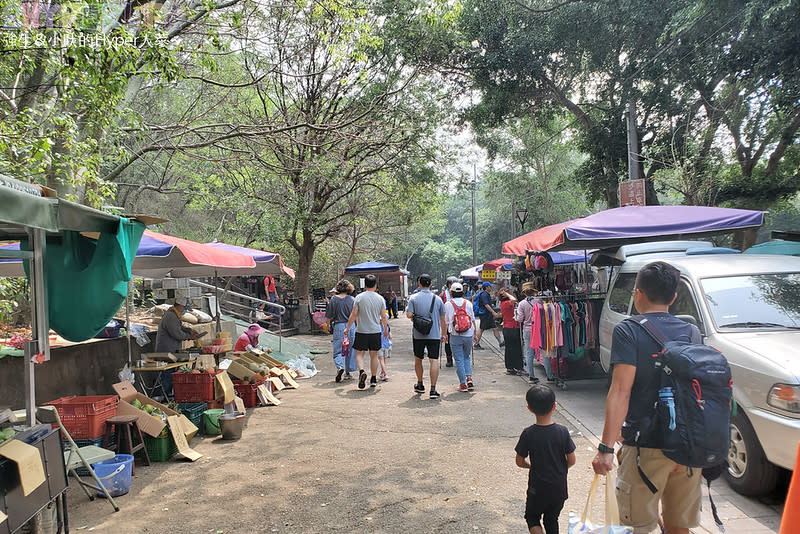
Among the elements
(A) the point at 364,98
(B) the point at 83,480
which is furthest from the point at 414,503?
(A) the point at 364,98

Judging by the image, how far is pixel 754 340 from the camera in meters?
4.57

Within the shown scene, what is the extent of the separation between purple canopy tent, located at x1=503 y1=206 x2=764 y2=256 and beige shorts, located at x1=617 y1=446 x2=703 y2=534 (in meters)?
5.08

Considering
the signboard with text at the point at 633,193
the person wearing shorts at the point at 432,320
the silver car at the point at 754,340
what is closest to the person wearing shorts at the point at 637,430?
the silver car at the point at 754,340

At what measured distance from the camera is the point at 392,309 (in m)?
28.0

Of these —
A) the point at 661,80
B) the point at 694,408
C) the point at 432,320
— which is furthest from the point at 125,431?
the point at 661,80

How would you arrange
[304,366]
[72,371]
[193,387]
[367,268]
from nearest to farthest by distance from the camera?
[193,387], [72,371], [304,366], [367,268]

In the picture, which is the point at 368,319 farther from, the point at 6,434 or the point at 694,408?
the point at 694,408

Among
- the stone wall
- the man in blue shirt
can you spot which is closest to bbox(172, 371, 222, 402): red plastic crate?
the stone wall

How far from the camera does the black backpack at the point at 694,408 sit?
265cm

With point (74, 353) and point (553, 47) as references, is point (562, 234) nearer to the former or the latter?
point (74, 353)

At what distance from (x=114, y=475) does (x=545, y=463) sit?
3738mm

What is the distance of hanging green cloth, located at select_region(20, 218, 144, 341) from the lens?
14.2 ft

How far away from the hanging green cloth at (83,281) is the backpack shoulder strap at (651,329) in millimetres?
3693

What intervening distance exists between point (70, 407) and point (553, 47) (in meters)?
14.2
